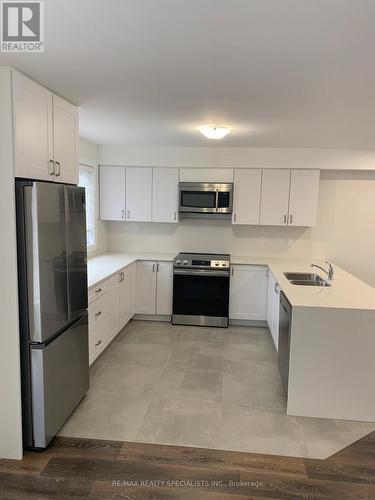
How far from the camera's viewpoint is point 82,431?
2588mm

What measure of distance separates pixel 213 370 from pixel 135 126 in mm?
2556

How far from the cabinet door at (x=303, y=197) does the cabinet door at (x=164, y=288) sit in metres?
1.77

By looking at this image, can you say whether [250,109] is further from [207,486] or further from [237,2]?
[207,486]

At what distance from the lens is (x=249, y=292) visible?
15.8ft

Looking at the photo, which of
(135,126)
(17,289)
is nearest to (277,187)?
(135,126)

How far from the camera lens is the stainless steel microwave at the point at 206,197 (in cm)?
486

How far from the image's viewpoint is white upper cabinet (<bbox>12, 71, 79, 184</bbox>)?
2115 mm

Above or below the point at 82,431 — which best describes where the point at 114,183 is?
above

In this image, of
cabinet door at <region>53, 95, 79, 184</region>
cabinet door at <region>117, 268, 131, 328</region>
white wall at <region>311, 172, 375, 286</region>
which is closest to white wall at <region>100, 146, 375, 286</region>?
white wall at <region>311, 172, 375, 286</region>

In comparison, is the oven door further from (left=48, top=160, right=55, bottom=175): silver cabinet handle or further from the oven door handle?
(left=48, top=160, right=55, bottom=175): silver cabinet handle

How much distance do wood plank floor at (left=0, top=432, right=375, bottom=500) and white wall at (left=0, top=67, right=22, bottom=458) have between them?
19cm

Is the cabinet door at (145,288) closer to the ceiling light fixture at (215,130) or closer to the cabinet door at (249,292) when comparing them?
the cabinet door at (249,292)

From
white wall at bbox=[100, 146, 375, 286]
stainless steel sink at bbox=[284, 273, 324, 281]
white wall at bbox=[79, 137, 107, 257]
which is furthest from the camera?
white wall at bbox=[100, 146, 375, 286]

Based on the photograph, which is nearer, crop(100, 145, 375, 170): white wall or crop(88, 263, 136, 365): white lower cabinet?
crop(88, 263, 136, 365): white lower cabinet
